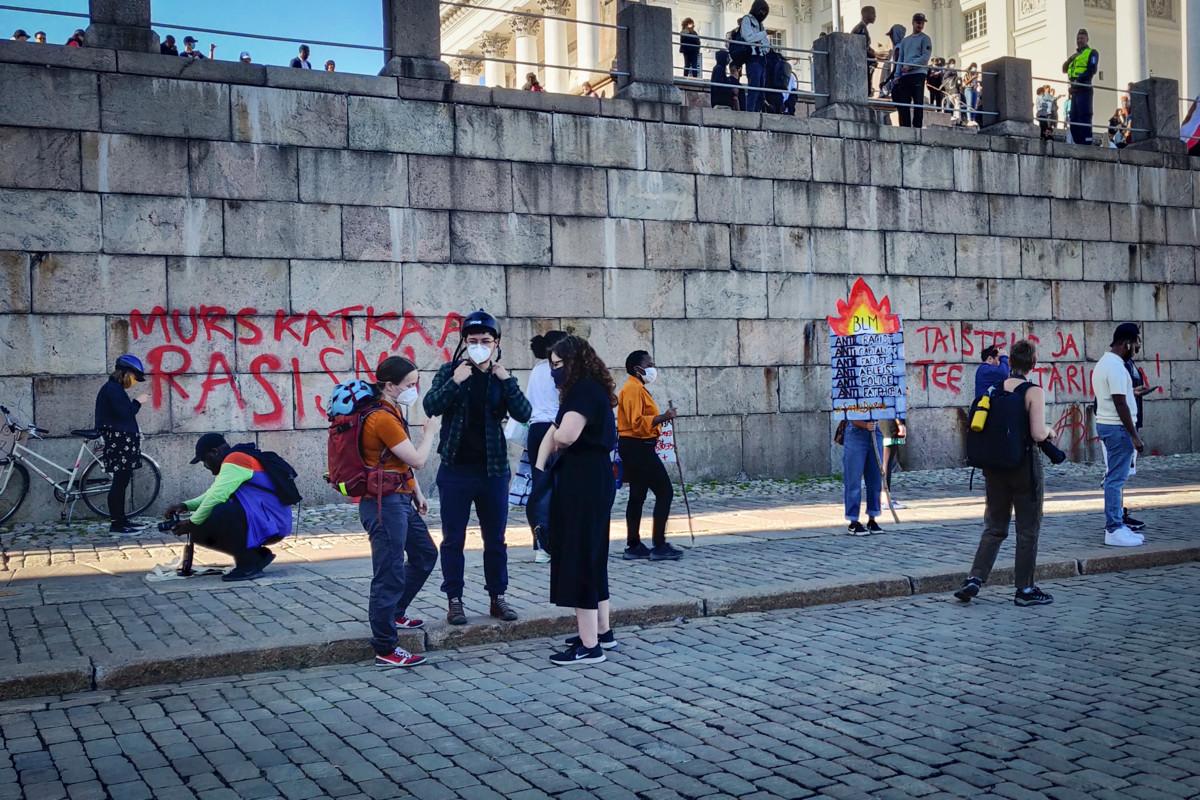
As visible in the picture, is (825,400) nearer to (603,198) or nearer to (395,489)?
(603,198)

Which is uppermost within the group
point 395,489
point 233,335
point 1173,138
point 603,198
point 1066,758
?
point 1173,138

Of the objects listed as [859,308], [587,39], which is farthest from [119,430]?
[587,39]

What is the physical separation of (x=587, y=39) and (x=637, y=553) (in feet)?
88.2

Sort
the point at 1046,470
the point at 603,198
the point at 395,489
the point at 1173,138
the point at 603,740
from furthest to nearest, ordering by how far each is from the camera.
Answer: the point at 1173,138 → the point at 1046,470 → the point at 603,198 → the point at 395,489 → the point at 603,740

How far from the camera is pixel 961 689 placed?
5.68 m

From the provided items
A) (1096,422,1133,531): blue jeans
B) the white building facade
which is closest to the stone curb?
(1096,422,1133,531): blue jeans

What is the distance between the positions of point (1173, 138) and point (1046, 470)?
254 inches

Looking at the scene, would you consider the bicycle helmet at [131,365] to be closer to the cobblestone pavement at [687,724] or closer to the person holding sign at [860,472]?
the cobblestone pavement at [687,724]

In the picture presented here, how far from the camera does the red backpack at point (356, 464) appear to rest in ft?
20.7

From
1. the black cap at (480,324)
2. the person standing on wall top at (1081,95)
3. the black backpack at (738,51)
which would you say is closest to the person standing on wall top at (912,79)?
the black backpack at (738,51)

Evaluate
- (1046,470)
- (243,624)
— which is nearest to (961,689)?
(243,624)

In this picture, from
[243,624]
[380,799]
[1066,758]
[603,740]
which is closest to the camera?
[380,799]

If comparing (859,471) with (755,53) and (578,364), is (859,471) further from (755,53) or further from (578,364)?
(755,53)

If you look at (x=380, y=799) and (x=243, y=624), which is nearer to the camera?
(x=380, y=799)
